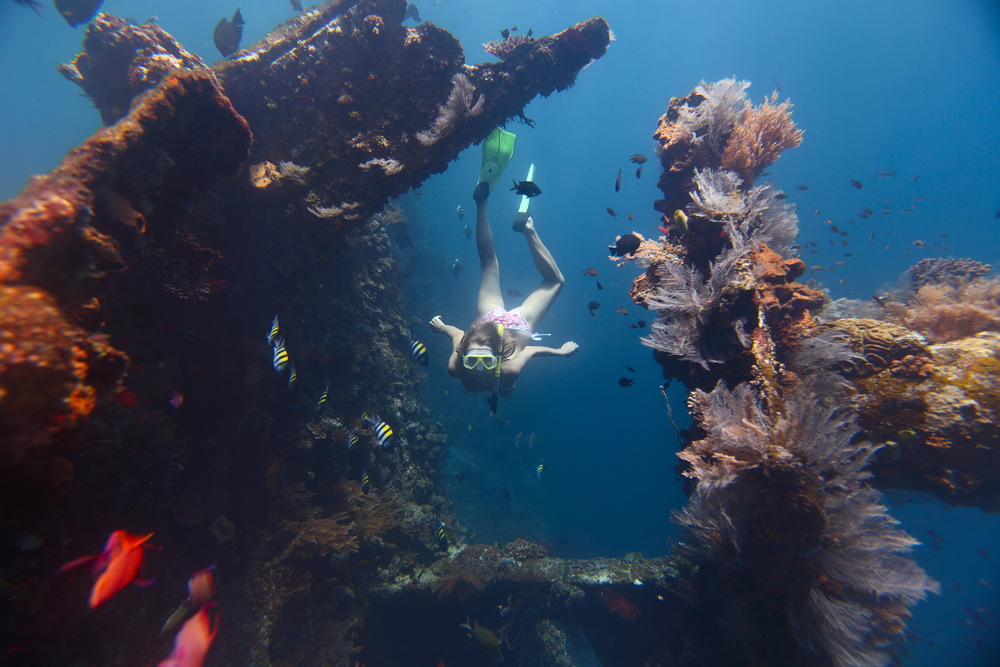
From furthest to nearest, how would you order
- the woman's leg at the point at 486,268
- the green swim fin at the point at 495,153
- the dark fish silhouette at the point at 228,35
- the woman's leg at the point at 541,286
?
the dark fish silhouette at the point at 228,35, the woman's leg at the point at 541,286, the woman's leg at the point at 486,268, the green swim fin at the point at 495,153

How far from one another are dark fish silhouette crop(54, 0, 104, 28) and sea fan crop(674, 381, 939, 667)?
610 inches

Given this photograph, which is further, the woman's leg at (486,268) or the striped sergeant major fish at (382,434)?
the woman's leg at (486,268)

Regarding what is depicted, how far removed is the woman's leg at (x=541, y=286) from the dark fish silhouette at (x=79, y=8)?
11911 millimetres

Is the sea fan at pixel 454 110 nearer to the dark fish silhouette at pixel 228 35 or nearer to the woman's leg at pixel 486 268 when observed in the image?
the woman's leg at pixel 486 268

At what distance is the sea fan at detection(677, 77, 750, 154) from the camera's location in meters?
4.90

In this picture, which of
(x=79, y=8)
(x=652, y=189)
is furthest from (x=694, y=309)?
(x=652, y=189)

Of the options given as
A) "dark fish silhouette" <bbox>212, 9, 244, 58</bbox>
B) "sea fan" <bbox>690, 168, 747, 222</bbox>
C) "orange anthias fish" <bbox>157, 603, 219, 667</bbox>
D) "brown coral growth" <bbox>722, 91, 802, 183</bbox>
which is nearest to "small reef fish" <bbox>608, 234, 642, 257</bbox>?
"sea fan" <bbox>690, 168, 747, 222</bbox>

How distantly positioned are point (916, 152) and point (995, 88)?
7.74 meters

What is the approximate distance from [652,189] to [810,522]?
6208 centimetres

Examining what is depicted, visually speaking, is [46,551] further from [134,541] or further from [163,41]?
[163,41]

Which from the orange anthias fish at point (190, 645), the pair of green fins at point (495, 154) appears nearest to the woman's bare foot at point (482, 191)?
the pair of green fins at point (495, 154)

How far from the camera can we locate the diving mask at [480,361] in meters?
5.73

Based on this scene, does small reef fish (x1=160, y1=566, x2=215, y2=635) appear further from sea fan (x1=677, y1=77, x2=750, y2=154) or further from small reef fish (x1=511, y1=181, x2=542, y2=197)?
sea fan (x1=677, y1=77, x2=750, y2=154)

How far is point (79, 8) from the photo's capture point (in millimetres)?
8086
